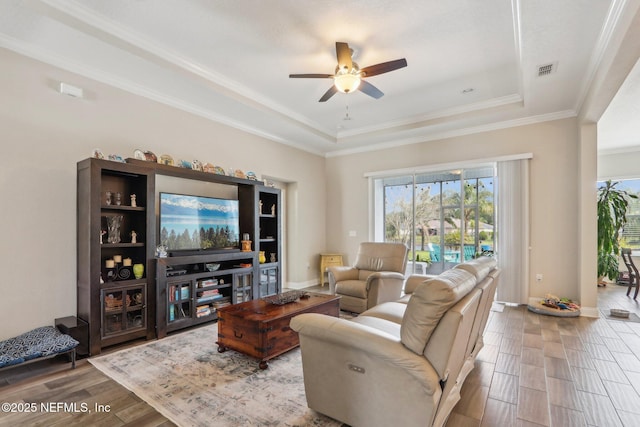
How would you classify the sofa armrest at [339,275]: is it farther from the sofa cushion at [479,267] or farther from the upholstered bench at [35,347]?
the upholstered bench at [35,347]

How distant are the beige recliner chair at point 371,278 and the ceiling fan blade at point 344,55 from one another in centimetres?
255

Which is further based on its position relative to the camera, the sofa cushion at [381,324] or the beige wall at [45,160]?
the beige wall at [45,160]

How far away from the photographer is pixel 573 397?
225cm

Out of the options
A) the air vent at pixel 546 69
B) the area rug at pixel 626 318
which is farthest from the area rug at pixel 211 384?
the area rug at pixel 626 318

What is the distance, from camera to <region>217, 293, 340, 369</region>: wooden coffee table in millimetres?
2711

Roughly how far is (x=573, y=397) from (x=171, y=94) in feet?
16.8

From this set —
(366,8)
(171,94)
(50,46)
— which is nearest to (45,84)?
(50,46)

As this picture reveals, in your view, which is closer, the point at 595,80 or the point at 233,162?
the point at 595,80

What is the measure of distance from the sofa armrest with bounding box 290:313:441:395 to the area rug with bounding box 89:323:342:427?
1.77 feet

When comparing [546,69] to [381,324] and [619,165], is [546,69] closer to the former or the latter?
[381,324]

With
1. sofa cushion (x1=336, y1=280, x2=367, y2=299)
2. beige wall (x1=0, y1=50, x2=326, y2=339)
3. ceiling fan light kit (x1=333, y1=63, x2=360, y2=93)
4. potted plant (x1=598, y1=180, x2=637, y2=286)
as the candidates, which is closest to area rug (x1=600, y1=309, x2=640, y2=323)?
potted plant (x1=598, y1=180, x2=637, y2=286)

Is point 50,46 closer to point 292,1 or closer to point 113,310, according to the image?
point 292,1

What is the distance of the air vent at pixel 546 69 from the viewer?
3310 mm

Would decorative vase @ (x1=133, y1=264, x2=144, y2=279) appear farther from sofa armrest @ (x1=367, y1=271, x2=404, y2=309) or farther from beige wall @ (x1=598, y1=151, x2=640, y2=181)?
beige wall @ (x1=598, y1=151, x2=640, y2=181)
